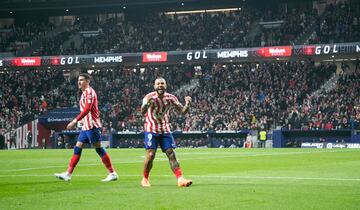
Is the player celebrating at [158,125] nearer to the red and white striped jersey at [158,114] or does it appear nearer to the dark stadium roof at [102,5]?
the red and white striped jersey at [158,114]

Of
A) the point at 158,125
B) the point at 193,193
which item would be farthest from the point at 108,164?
the point at 193,193

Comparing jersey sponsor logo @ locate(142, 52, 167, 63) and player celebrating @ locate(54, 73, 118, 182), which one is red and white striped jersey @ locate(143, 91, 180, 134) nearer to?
player celebrating @ locate(54, 73, 118, 182)

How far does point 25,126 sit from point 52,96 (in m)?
4.13

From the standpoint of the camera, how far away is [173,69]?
61844 mm

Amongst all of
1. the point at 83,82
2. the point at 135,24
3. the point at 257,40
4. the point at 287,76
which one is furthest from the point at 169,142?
the point at 135,24

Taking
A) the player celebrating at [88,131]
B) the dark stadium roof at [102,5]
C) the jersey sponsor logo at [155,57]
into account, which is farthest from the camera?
the dark stadium roof at [102,5]

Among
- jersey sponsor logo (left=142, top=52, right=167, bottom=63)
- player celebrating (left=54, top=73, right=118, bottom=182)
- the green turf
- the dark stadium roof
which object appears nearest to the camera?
the green turf

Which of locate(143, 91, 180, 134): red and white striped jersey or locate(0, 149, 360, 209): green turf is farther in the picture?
locate(143, 91, 180, 134): red and white striped jersey

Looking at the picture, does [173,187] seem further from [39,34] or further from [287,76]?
[39,34]

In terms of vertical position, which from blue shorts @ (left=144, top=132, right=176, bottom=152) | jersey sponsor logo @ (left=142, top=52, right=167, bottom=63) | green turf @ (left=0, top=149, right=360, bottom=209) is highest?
jersey sponsor logo @ (left=142, top=52, right=167, bottom=63)

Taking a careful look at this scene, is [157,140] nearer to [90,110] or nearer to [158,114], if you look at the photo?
[158,114]

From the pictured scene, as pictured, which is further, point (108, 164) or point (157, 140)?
point (108, 164)

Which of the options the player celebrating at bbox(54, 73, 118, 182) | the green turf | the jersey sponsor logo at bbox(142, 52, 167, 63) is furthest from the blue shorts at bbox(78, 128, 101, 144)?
the jersey sponsor logo at bbox(142, 52, 167, 63)

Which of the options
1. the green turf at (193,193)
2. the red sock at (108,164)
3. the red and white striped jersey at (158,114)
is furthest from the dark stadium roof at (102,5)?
the red and white striped jersey at (158,114)
